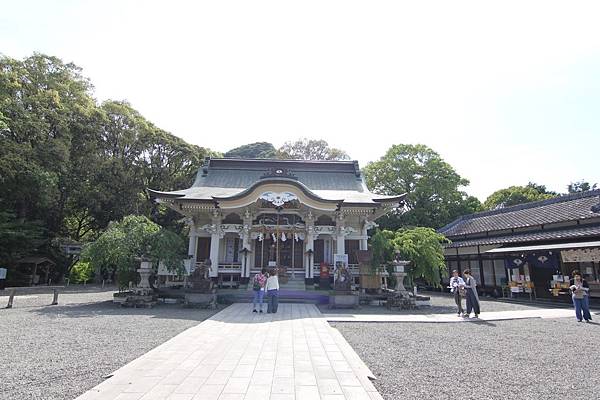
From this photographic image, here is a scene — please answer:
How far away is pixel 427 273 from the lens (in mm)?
14445

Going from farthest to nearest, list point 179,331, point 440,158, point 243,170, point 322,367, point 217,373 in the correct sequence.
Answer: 1. point 440,158
2. point 243,170
3. point 179,331
4. point 322,367
5. point 217,373

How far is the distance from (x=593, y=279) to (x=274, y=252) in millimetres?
15587

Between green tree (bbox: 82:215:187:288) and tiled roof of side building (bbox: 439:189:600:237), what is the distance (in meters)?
Result: 18.8

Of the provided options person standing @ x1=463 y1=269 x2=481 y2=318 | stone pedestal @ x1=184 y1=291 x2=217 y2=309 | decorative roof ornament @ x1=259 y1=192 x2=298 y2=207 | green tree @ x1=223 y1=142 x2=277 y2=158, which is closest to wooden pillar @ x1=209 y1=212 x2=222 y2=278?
decorative roof ornament @ x1=259 y1=192 x2=298 y2=207

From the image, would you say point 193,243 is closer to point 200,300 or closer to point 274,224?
point 274,224

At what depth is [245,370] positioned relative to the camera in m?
4.78

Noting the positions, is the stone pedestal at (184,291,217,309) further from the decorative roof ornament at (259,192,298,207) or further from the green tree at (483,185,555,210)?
the green tree at (483,185,555,210)

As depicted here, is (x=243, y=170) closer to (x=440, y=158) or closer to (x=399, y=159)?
(x=399, y=159)

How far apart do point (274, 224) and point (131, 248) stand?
23.1 feet

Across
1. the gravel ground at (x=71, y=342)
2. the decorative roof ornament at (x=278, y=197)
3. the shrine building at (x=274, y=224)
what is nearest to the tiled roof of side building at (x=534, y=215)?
the shrine building at (x=274, y=224)

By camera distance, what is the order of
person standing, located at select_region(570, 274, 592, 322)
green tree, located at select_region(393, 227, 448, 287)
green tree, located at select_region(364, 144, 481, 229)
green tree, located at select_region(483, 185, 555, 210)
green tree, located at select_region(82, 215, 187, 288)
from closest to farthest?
person standing, located at select_region(570, 274, 592, 322) < green tree, located at select_region(82, 215, 187, 288) < green tree, located at select_region(393, 227, 448, 287) < green tree, located at select_region(364, 144, 481, 229) < green tree, located at select_region(483, 185, 555, 210)

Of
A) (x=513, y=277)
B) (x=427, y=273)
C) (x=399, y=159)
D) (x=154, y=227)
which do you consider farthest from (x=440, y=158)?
(x=154, y=227)

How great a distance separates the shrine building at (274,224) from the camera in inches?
645

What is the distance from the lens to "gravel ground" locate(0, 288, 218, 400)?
4422 mm
